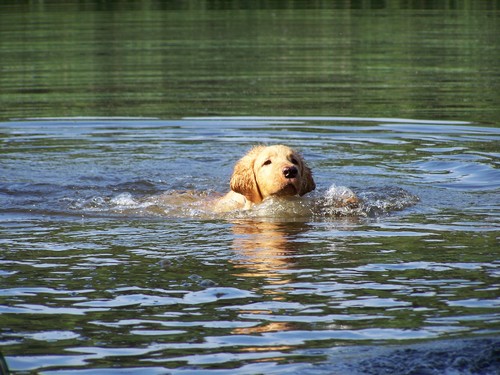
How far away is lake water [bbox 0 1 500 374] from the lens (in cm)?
516

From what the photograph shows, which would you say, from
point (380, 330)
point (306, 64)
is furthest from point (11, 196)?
point (306, 64)

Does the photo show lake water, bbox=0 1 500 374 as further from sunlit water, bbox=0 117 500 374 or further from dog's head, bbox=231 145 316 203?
dog's head, bbox=231 145 316 203

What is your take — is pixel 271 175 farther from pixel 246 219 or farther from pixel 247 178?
pixel 246 219

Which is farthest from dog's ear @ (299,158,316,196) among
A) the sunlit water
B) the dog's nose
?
the dog's nose

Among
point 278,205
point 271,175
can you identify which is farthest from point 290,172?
point 278,205

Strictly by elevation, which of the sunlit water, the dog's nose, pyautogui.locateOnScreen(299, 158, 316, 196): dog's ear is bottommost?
the sunlit water

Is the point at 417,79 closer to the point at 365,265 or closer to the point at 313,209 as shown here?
the point at 313,209

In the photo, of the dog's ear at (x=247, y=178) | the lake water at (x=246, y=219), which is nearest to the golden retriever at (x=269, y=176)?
the dog's ear at (x=247, y=178)

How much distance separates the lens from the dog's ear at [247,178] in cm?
908

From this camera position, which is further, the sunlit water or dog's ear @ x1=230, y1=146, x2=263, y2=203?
dog's ear @ x1=230, y1=146, x2=263, y2=203

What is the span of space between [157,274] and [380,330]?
180cm

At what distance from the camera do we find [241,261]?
22.9 ft

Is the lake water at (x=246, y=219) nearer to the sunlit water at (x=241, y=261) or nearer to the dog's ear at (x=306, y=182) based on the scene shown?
the sunlit water at (x=241, y=261)

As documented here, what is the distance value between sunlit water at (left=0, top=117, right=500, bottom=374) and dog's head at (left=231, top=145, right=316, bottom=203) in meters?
0.16
